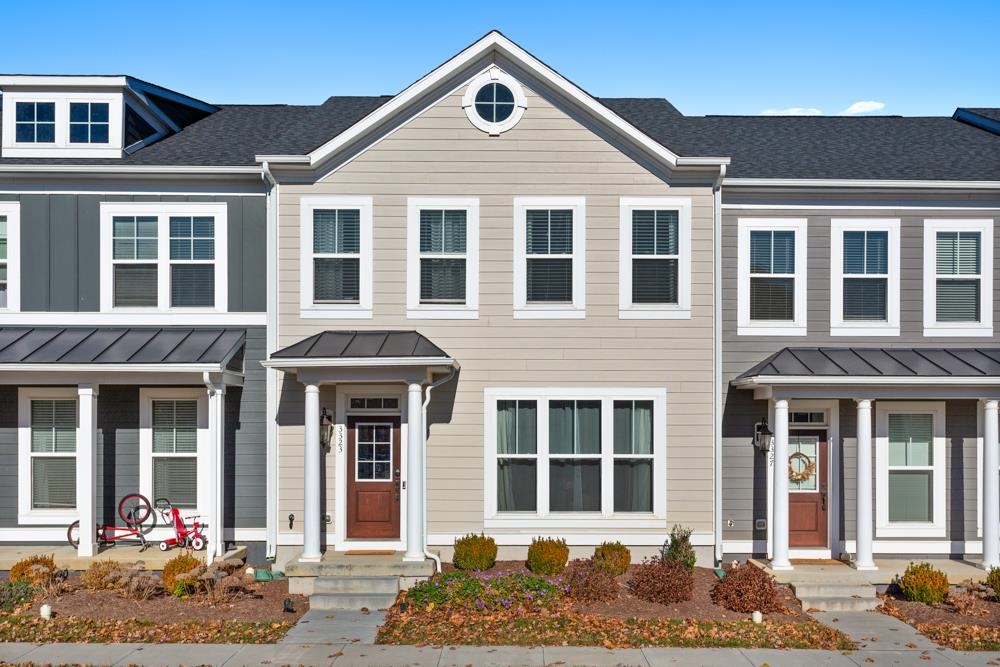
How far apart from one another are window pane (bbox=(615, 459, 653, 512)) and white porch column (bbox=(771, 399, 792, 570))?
1.98m

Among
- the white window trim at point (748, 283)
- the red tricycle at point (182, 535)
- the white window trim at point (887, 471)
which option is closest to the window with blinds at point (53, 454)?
the red tricycle at point (182, 535)

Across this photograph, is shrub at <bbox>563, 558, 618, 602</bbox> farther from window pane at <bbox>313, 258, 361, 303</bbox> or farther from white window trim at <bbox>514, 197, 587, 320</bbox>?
window pane at <bbox>313, 258, 361, 303</bbox>

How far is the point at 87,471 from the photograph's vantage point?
1301 cm

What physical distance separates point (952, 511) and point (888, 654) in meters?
4.98

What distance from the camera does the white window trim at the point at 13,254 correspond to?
13930 millimetres

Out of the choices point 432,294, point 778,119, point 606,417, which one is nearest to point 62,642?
point 432,294

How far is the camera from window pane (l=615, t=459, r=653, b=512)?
1340cm

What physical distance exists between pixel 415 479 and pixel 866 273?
8.48 m

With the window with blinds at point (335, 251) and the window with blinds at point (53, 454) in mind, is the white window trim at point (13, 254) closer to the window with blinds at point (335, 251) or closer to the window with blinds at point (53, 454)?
the window with blinds at point (53, 454)

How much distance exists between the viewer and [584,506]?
13.4 metres

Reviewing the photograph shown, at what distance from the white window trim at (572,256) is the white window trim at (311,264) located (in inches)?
97.0

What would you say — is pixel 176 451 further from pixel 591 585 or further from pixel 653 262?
pixel 653 262

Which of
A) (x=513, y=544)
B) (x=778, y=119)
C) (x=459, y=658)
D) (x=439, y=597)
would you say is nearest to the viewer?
(x=459, y=658)

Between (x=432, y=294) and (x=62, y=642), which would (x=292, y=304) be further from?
(x=62, y=642)
